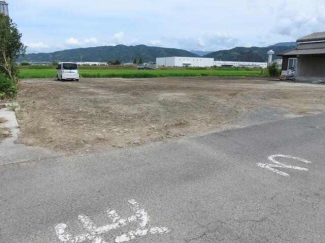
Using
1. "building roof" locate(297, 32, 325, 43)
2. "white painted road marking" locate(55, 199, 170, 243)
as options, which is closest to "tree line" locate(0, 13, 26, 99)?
"white painted road marking" locate(55, 199, 170, 243)

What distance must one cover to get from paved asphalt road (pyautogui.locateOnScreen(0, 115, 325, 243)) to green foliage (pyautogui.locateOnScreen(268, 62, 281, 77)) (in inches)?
1367

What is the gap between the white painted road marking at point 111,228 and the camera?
2615 millimetres

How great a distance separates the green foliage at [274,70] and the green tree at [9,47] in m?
31.1

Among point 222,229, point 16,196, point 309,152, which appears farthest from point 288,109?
point 16,196

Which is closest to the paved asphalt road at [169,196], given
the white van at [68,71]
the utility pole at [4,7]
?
the utility pole at [4,7]

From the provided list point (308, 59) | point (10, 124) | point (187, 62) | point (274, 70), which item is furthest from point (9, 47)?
point (187, 62)

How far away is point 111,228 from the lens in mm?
2777

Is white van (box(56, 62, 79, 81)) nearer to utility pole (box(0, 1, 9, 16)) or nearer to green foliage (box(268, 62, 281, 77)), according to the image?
utility pole (box(0, 1, 9, 16))

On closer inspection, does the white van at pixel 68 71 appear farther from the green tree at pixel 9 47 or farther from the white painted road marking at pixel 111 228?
the white painted road marking at pixel 111 228

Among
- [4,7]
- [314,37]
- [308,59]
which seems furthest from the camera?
[314,37]

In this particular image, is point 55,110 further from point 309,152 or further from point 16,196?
point 309,152

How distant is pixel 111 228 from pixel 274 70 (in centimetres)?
3852

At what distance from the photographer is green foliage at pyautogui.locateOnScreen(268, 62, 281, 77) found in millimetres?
37312

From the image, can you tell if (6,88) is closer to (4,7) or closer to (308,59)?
(4,7)
